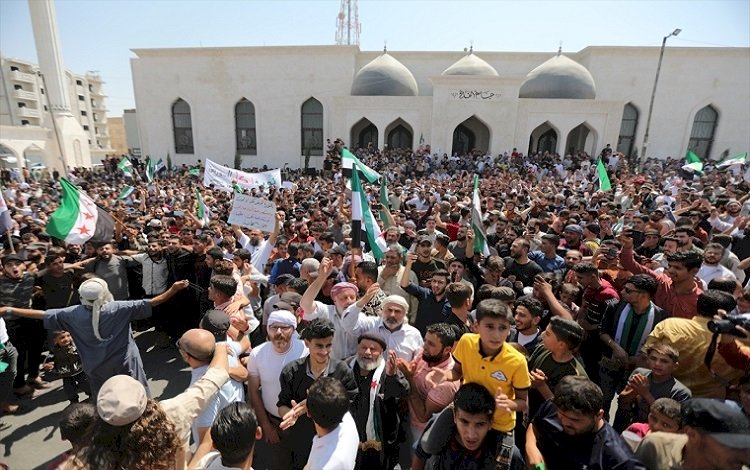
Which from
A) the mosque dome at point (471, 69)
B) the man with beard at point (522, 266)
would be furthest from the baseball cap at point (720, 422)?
the mosque dome at point (471, 69)

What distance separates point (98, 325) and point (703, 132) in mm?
30992

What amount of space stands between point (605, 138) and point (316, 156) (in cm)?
1669

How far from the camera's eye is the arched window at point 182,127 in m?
25.2

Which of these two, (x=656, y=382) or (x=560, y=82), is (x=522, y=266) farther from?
(x=560, y=82)

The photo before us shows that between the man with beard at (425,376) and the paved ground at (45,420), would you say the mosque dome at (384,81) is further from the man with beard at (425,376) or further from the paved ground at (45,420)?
the man with beard at (425,376)

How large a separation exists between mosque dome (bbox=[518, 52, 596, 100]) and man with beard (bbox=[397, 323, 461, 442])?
886 inches

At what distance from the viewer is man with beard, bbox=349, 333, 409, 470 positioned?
2.25 meters

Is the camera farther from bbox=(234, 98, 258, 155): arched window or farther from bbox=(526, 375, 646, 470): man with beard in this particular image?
bbox=(234, 98, 258, 155): arched window

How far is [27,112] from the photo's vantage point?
4350 cm

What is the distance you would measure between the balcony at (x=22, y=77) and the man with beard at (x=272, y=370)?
191 ft

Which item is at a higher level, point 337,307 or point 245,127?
point 245,127

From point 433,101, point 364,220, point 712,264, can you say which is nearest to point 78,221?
point 364,220

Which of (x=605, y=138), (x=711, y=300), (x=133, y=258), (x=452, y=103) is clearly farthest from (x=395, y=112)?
(x=711, y=300)

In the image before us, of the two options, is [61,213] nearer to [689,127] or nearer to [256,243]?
[256,243]
